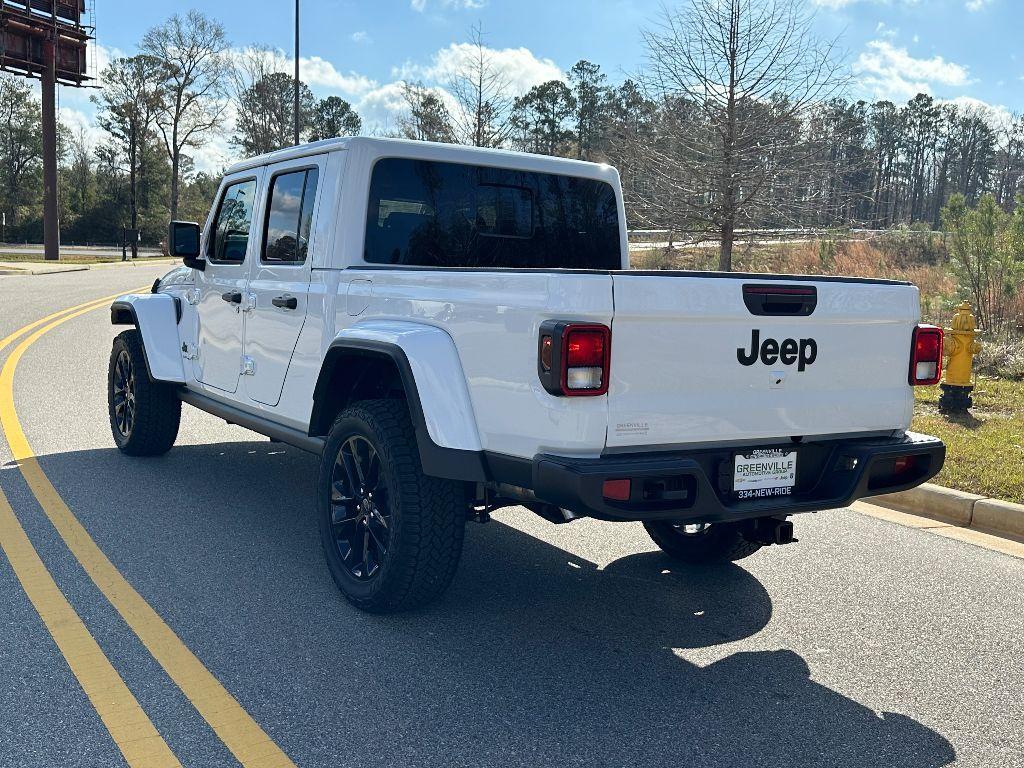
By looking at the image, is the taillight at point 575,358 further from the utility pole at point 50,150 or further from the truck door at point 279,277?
the utility pole at point 50,150

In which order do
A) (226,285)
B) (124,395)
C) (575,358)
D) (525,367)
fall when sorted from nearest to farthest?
(575,358) → (525,367) → (226,285) → (124,395)

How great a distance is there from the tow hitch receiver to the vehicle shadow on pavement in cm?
39

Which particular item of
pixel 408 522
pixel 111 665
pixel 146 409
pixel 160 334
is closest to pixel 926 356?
pixel 408 522

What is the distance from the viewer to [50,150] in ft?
126

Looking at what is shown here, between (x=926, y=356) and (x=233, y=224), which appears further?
(x=233, y=224)

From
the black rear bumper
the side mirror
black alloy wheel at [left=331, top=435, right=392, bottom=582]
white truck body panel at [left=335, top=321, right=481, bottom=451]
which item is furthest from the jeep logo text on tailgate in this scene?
the side mirror

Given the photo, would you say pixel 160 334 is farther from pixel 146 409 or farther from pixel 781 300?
pixel 781 300

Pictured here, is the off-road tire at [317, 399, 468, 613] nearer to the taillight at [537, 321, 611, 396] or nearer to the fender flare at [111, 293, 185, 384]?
the taillight at [537, 321, 611, 396]

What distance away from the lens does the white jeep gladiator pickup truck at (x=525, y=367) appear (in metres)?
3.59

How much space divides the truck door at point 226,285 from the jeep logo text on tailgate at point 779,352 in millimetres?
3150

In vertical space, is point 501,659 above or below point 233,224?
below

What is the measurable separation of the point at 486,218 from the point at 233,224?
5.87 feet

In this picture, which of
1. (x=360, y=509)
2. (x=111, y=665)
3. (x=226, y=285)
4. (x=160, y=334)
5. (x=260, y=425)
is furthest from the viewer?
(x=160, y=334)

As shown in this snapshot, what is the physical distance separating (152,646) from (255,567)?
3.48 feet
